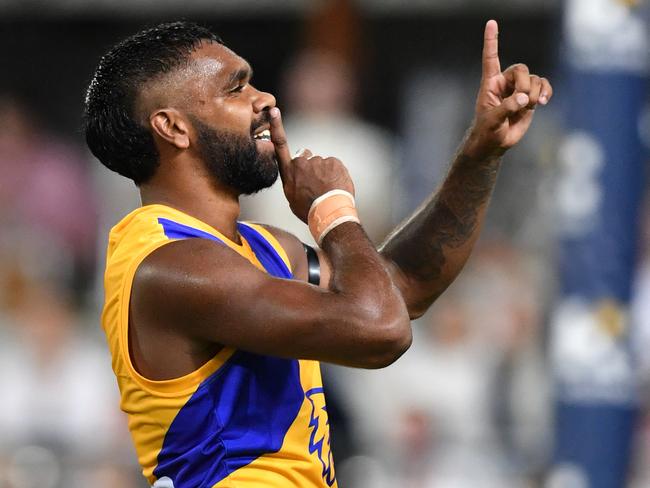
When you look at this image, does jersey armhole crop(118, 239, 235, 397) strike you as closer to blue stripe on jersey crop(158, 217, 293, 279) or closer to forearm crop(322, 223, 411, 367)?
blue stripe on jersey crop(158, 217, 293, 279)

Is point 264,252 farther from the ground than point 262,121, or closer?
closer

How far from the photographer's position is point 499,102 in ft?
12.8

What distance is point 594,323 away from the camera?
567 centimetres

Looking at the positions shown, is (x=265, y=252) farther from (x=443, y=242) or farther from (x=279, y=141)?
(x=443, y=242)

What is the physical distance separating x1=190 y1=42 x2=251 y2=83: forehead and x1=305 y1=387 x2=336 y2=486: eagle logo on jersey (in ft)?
3.07

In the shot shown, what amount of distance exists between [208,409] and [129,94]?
905 mm

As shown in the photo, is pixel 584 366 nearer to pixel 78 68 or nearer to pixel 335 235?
pixel 335 235

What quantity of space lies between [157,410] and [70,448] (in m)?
4.26

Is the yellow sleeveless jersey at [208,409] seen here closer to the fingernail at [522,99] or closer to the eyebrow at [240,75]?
the eyebrow at [240,75]

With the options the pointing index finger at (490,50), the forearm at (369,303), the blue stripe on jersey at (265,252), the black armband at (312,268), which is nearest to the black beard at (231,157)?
the blue stripe on jersey at (265,252)

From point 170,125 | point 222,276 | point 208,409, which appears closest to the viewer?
point 222,276

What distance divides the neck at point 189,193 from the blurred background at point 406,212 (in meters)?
2.44

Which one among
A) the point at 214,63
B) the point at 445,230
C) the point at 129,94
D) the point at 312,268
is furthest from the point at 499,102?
the point at 129,94

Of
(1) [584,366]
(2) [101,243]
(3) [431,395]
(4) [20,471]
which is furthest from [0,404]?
(1) [584,366]
